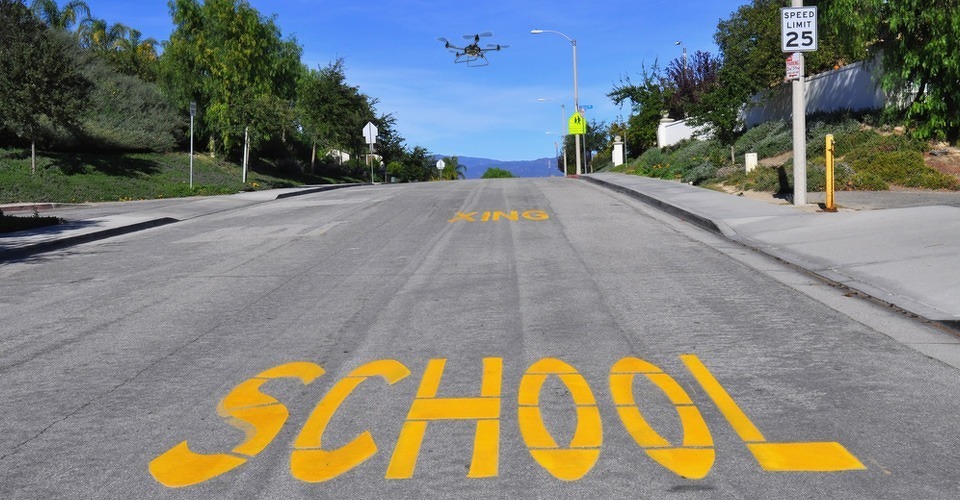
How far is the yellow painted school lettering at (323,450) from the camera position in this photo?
4.43 m

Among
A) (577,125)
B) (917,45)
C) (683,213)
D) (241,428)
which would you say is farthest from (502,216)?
(577,125)

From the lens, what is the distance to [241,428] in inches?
202

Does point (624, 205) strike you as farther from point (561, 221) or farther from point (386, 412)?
point (386, 412)

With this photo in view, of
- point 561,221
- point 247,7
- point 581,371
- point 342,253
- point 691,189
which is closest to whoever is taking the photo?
point 581,371

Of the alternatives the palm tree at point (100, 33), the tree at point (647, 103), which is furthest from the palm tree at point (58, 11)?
the tree at point (647, 103)

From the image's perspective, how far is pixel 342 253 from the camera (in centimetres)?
1305

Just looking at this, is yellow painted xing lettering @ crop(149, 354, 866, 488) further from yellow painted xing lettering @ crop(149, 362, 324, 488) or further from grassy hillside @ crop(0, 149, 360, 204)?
grassy hillside @ crop(0, 149, 360, 204)

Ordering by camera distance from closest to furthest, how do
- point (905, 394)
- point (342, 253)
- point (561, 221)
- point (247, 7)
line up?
point (905, 394)
point (342, 253)
point (561, 221)
point (247, 7)

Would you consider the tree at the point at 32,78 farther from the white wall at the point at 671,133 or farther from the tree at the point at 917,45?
the white wall at the point at 671,133

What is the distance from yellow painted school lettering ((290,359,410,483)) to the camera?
443 centimetres

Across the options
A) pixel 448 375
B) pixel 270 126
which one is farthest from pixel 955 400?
pixel 270 126

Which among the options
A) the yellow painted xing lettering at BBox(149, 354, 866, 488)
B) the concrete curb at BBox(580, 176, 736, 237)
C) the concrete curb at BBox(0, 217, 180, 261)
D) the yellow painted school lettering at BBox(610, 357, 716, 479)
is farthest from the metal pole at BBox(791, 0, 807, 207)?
the concrete curb at BBox(0, 217, 180, 261)

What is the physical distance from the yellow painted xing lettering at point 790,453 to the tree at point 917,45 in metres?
16.6

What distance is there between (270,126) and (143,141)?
20.5ft
